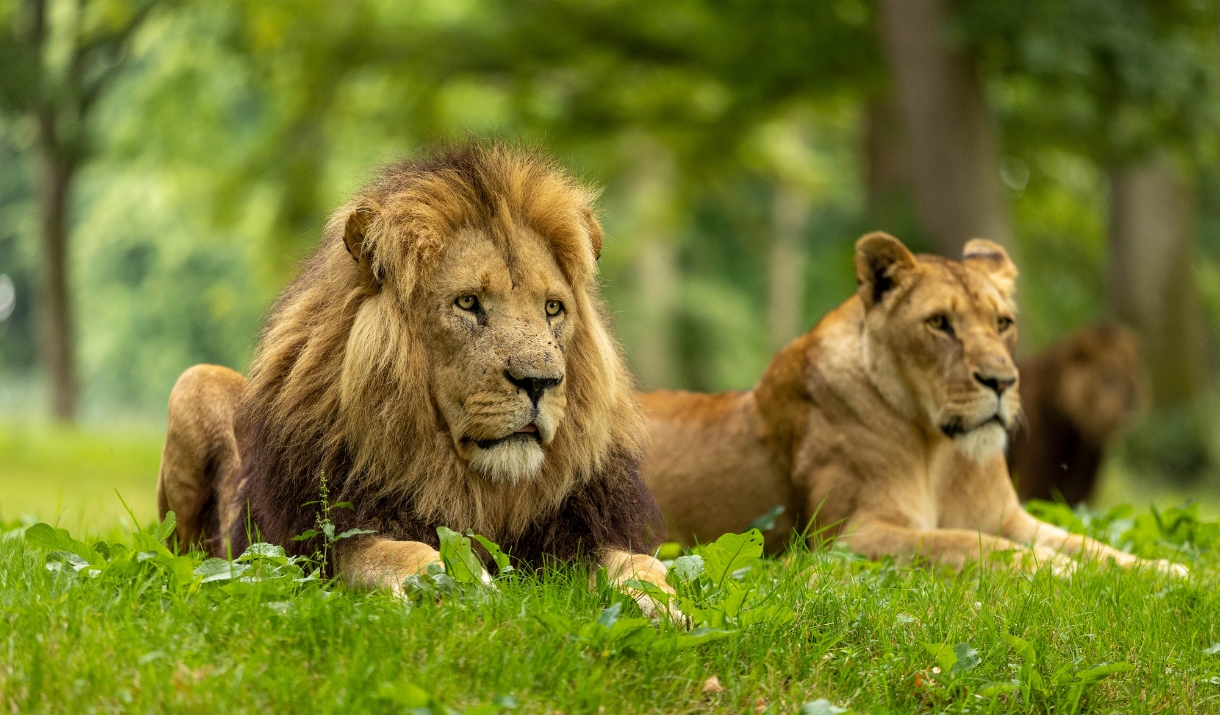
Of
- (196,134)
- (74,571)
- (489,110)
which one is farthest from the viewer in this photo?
(489,110)

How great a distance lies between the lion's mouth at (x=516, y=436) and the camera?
3727mm

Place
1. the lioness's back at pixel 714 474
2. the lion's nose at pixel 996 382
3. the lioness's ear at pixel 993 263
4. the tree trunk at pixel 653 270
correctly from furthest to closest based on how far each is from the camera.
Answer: the tree trunk at pixel 653 270, the lioness's back at pixel 714 474, the lioness's ear at pixel 993 263, the lion's nose at pixel 996 382

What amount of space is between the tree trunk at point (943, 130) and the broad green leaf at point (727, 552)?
8237 millimetres

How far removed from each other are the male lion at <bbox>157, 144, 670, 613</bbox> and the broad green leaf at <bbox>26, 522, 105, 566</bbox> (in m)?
0.46

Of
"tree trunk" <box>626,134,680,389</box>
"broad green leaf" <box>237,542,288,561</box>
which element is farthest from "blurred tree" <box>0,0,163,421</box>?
"broad green leaf" <box>237,542,288,561</box>

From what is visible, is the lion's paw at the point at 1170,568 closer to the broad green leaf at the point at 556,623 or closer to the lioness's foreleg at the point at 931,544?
the lioness's foreleg at the point at 931,544

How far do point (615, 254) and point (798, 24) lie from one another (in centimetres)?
1158

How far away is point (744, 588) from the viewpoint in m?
3.74

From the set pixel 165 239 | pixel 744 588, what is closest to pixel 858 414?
pixel 744 588

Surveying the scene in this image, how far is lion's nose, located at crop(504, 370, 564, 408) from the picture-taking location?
3.69m

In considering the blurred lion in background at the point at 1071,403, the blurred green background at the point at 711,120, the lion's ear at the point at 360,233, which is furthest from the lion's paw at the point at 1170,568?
the blurred green background at the point at 711,120

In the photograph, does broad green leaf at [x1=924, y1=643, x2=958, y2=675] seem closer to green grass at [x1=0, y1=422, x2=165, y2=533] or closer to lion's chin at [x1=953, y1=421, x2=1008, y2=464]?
lion's chin at [x1=953, y1=421, x2=1008, y2=464]

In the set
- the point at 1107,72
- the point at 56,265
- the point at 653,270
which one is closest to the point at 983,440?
the point at 1107,72

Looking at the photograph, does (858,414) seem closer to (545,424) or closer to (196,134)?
(545,424)
